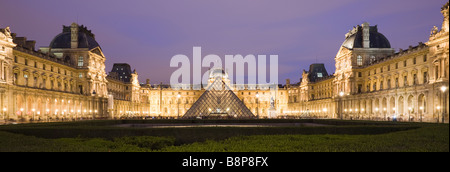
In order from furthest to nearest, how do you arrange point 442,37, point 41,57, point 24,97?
point 41,57 → point 24,97 → point 442,37

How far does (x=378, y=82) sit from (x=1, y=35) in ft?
172

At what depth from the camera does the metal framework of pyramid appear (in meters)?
48.0

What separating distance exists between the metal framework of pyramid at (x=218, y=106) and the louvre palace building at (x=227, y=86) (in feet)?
0.45

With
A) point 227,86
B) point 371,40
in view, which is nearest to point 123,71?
point 227,86

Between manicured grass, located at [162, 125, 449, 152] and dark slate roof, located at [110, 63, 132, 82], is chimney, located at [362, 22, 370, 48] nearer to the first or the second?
manicured grass, located at [162, 125, 449, 152]

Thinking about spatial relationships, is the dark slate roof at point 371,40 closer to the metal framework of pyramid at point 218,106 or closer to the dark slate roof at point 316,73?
the metal framework of pyramid at point 218,106

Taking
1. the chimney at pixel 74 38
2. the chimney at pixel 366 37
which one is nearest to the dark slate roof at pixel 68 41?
the chimney at pixel 74 38

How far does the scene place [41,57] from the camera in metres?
51.8

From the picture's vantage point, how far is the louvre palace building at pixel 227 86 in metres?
40.8

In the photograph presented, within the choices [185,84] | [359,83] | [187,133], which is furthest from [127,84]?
[187,133]

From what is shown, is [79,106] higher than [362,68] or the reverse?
the reverse

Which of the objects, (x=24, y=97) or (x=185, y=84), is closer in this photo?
(x=24, y=97)

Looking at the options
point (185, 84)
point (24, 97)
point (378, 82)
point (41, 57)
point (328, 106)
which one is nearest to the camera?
point (24, 97)
